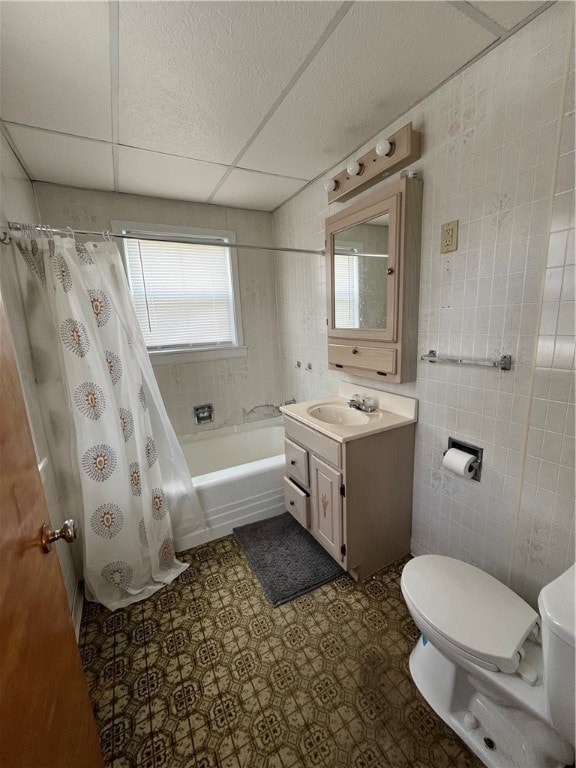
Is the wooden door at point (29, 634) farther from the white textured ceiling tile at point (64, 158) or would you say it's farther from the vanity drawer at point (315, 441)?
the white textured ceiling tile at point (64, 158)

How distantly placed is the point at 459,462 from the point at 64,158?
257 centimetres

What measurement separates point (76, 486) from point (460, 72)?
2489mm

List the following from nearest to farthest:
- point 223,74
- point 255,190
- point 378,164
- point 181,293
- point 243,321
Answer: point 223,74 < point 378,164 < point 255,190 < point 181,293 < point 243,321

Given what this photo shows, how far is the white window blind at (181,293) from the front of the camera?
243 cm

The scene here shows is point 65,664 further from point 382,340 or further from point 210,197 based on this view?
point 210,197

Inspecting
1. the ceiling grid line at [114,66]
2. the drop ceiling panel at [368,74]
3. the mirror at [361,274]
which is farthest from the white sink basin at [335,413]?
the ceiling grid line at [114,66]

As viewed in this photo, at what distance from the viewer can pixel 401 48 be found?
1.12 m

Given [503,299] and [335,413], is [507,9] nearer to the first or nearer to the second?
[503,299]

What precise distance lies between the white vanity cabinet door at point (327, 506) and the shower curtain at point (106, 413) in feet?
2.77

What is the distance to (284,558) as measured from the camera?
6.13ft

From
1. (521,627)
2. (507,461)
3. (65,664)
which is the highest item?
(507,461)

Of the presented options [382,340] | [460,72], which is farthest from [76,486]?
[460,72]

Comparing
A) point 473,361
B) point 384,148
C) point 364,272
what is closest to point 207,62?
point 384,148

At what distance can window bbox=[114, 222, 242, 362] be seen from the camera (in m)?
2.42
